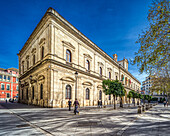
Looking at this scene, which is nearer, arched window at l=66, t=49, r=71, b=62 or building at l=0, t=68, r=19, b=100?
arched window at l=66, t=49, r=71, b=62

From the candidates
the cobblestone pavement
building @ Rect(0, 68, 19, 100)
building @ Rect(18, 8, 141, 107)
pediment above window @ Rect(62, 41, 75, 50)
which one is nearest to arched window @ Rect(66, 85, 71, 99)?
building @ Rect(18, 8, 141, 107)

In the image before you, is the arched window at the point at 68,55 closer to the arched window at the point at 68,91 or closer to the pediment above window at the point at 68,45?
the pediment above window at the point at 68,45

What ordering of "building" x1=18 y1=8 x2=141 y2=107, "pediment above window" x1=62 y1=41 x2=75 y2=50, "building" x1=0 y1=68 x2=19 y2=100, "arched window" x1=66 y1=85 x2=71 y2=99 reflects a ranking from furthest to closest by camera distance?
"building" x1=0 y1=68 x2=19 y2=100 < "pediment above window" x1=62 y1=41 x2=75 y2=50 < "arched window" x1=66 y1=85 x2=71 y2=99 < "building" x1=18 y1=8 x2=141 y2=107

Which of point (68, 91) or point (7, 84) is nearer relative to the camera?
point (68, 91)

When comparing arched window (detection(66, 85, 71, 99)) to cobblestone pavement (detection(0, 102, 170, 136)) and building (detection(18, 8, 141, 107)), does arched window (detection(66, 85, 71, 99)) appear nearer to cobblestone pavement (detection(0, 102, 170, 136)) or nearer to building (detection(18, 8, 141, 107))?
building (detection(18, 8, 141, 107))

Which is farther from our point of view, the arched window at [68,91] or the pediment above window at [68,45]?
the pediment above window at [68,45]

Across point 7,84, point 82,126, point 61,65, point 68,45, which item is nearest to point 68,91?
point 61,65

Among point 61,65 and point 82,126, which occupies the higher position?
point 61,65

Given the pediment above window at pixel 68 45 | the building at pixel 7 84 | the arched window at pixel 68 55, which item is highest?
the pediment above window at pixel 68 45

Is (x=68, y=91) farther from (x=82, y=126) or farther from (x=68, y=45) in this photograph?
(x=82, y=126)

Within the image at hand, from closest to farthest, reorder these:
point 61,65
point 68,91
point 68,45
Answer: point 61,65 → point 68,91 → point 68,45

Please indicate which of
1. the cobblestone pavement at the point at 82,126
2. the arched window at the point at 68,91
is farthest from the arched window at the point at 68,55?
the cobblestone pavement at the point at 82,126

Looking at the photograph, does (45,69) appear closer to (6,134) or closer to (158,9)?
(6,134)

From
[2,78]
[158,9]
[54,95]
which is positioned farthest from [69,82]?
[2,78]
